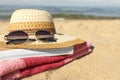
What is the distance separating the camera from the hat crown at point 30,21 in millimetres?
3531

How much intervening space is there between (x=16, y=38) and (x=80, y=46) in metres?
0.77

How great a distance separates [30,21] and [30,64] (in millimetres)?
573

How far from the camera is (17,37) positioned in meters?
3.27

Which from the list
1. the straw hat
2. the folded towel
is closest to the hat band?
the straw hat

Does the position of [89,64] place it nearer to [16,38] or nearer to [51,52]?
[51,52]

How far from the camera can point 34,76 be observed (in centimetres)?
324

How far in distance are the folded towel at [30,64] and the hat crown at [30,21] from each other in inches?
14.6

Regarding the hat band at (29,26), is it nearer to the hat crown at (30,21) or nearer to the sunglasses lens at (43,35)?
the hat crown at (30,21)

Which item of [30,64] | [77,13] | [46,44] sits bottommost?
[77,13]

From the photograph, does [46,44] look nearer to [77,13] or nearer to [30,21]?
[30,21]

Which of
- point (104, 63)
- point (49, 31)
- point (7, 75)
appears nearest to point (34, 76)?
point (7, 75)

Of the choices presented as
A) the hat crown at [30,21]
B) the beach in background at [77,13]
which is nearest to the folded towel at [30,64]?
the hat crown at [30,21]

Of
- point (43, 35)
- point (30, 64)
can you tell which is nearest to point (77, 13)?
point (43, 35)

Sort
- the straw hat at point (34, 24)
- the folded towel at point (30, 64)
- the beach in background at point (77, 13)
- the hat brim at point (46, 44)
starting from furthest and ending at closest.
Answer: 1. the beach in background at point (77, 13)
2. the straw hat at point (34, 24)
3. the hat brim at point (46, 44)
4. the folded towel at point (30, 64)
